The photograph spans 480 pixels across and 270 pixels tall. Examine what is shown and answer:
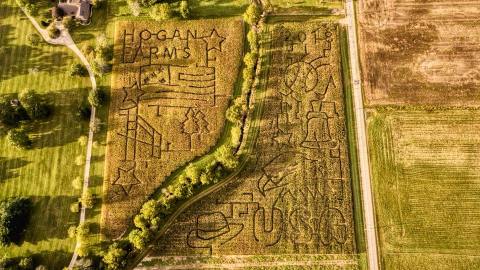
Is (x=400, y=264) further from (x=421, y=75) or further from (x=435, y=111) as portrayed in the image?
(x=421, y=75)

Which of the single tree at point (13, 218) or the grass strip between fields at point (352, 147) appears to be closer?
the single tree at point (13, 218)

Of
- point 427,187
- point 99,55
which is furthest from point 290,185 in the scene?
point 99,55

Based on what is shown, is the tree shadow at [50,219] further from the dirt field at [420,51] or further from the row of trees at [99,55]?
the dirt field at [420,51]

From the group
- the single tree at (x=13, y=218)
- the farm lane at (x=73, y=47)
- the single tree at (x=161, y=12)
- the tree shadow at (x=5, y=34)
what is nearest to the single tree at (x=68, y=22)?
the farm lane at (x=73, y=47)

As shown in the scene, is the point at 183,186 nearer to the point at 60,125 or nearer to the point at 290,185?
the point at 290,185

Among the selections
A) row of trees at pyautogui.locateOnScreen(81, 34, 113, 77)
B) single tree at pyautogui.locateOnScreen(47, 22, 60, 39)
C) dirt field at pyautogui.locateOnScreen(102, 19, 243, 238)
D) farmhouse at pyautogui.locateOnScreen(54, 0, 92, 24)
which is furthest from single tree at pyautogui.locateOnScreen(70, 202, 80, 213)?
farmhouse at pyautogui.locateOnScreen(54, 0, 92, 24)

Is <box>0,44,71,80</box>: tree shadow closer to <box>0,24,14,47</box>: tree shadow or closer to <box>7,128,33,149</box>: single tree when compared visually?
<box>0,24,14,47</box>: tree shadow

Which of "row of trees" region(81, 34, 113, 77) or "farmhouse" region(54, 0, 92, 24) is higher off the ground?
"farmhouse" region(54, 0, 92, 24)
